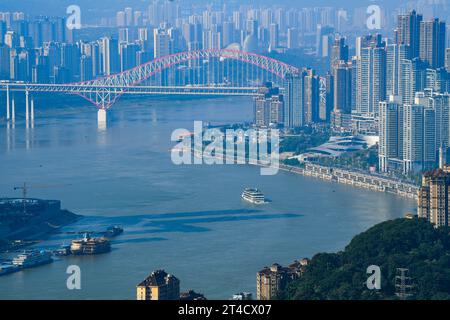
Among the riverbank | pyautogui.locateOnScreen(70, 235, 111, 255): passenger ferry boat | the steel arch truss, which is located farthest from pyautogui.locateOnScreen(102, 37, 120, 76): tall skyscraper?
pyautogui.locateOnScreen(70, 235, 111, 255): passenger ferry boat

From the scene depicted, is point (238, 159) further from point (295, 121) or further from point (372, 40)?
point (372, 40)

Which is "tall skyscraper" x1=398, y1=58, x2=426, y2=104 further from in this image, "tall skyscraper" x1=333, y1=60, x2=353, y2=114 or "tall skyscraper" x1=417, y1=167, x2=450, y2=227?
"tall skyscraper" x1=417, y1=167, x2=450, y2=227

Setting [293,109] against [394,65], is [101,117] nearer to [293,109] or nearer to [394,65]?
[293,109]

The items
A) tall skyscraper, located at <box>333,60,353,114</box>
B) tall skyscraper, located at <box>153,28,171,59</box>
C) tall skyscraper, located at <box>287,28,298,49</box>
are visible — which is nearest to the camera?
tall skyscraper, located at <box>333,60,353,114</box>

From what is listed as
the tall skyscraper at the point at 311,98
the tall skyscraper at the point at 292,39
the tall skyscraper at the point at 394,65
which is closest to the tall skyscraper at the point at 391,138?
the tall skyscraper at the point at 394,65

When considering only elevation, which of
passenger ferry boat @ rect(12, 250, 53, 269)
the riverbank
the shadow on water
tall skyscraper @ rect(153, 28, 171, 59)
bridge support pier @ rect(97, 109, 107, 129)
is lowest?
the riverbank
